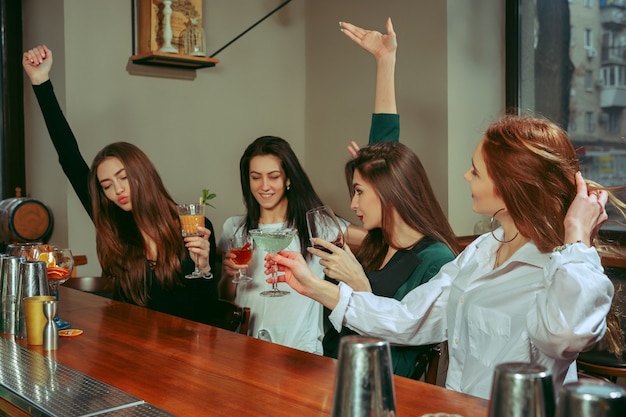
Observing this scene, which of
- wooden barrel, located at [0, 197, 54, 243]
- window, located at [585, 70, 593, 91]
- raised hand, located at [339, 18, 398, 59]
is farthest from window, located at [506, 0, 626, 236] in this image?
wooden barrel, located at [0, 197, 54, 243]

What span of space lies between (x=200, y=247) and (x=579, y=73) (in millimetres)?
2204

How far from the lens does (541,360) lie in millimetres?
1605

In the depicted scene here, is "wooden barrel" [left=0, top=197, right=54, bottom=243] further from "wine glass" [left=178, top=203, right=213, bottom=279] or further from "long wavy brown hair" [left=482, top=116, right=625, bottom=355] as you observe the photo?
"long wavy brown hair" [left=482, top=116, right=625, bottom=355]

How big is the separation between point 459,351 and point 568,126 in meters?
2.25

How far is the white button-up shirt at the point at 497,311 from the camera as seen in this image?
4.73 ft

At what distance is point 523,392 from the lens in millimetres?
780

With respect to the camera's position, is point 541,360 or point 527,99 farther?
point 527,99

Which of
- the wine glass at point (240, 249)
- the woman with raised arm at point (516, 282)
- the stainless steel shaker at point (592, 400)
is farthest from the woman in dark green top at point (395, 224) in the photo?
the stainless steel shaker at point (592, 400)

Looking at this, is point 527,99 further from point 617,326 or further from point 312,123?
point 617,326

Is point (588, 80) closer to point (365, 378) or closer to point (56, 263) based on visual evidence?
point (56, 263)

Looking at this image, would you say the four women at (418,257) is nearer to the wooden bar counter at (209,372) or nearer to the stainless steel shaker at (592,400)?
the wooden bar counter at (209,372)

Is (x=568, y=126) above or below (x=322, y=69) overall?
below

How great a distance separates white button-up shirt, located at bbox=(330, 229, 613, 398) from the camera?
1.44 metres

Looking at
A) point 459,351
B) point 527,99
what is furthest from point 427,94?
point 459,351
